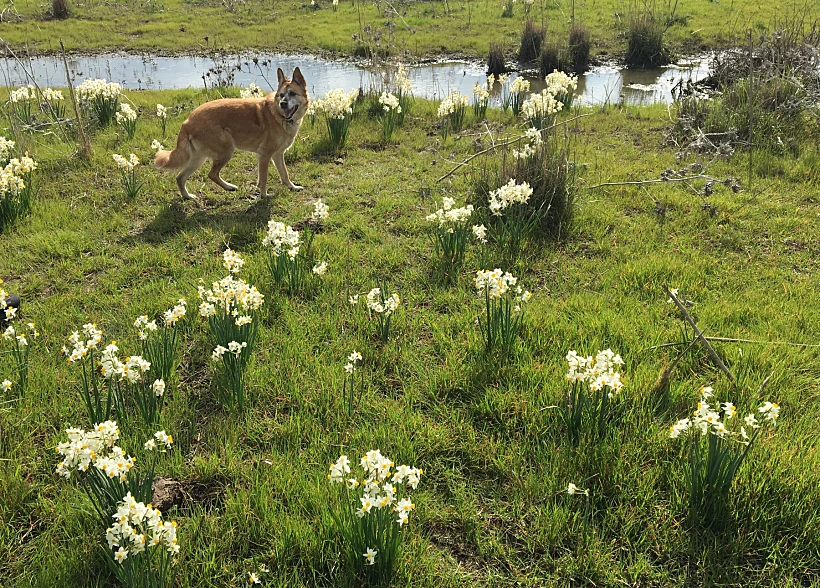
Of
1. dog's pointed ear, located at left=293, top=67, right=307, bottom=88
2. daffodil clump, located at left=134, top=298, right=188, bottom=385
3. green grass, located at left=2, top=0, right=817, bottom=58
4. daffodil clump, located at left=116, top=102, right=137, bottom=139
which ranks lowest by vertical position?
daffodil clump, located at left=134, top=298, right=188, bottom=385

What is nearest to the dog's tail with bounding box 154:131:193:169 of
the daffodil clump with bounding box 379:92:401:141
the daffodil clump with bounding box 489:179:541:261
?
the daffodil clump with bounding box 379:92:401:141

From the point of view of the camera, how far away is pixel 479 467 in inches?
121

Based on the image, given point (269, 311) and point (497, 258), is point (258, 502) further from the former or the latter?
point (497, 258)

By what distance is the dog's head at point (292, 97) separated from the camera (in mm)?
6297

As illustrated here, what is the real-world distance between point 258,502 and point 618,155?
7.20 meters

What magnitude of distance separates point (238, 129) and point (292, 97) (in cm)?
78

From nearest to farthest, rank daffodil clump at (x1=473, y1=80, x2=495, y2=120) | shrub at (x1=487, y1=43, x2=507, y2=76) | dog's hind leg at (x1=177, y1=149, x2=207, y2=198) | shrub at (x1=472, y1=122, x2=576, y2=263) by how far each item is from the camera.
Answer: shrub at (x1=472, y1=122, x2=576, y2=263), dog's hind leg at (x1=177, y1=149, x2=207, y2=198), daffodil clump at (x1=473, y1=80, x2=495, y2=120), shrub at (x1=487, y1=43, x2=507, y2=76)

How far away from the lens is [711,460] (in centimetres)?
252

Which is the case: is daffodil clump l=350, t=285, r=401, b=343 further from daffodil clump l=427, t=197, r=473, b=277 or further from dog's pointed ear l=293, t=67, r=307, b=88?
dog's pointed ear l=293, t=67, r=307, b=88

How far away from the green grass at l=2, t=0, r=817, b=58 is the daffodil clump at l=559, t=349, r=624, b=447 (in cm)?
1590

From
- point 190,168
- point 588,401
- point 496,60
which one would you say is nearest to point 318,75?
point 496,60

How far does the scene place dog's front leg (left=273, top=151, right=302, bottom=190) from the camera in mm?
6989

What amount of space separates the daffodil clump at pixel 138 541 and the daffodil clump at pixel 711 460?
90.3 inches

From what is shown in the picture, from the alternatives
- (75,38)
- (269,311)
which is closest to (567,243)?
(269,311)
